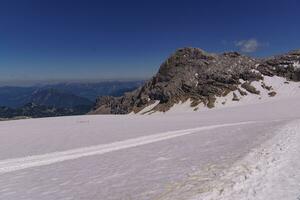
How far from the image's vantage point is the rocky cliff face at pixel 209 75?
301 ft

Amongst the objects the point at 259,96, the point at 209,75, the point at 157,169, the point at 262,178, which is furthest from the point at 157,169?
the point at 209,75

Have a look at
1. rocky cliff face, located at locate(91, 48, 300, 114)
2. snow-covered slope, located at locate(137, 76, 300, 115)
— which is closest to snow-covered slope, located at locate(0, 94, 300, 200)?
snow-covered slope, located at locate(137, 76, 300, 115)

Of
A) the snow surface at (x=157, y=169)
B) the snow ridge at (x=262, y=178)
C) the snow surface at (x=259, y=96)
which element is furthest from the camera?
the snow surface at (x=259, y=96)

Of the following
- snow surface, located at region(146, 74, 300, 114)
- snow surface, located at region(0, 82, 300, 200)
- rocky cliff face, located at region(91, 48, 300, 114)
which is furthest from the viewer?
rocky cliff face, located at region(91, 48, 300, 114)

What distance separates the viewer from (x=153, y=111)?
301 feet

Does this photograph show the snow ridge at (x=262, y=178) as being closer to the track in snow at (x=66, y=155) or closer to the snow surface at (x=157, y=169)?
the snow surface at (x=157, y=169)

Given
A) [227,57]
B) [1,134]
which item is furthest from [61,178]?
[227,57]

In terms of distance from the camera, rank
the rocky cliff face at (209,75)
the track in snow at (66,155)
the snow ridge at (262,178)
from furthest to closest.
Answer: the rocky cliff face at (209,75) < the track in snow at (66,155) < the snow ridge at (262,178)

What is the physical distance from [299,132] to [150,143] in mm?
10245

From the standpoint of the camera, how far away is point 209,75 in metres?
→ 101

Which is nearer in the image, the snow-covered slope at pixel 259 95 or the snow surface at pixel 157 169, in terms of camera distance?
the snow surface at pixel 157 169

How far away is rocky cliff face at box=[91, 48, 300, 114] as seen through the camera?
91669 mm

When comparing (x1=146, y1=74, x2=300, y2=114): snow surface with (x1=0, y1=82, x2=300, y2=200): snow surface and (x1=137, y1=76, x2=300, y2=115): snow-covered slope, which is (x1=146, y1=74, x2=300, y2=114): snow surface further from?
(x1=0, y1=82, x2=300, y2=200): snow surface

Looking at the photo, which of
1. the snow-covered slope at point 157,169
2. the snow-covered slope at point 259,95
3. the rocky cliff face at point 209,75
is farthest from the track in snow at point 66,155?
the rocky cliff face at point 209,75
